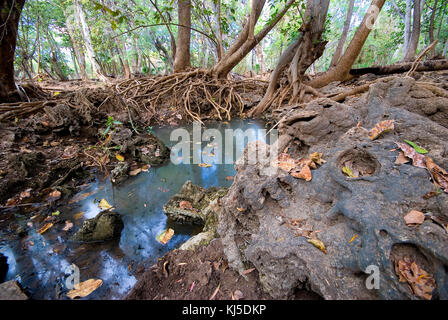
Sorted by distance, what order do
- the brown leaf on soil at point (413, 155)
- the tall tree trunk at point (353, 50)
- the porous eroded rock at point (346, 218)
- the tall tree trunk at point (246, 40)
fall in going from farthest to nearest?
the tall tree trunk at point (246, 40)
the tall tree trunk at point (353, 50)
the brown leaf on soil at point (413, 155)
the porous eroded rock at point (346, 218)

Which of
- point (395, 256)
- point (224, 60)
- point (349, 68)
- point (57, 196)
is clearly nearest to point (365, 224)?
point (395, 256)

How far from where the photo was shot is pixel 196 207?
254 cm

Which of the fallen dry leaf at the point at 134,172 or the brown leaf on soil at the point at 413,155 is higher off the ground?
the brown leaf on soil at the point at 413,155

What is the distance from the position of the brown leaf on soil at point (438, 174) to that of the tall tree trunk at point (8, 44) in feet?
21.9

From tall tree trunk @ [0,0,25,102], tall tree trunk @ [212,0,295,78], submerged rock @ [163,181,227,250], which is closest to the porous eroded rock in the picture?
submerged rock @ [163,181,227,250]

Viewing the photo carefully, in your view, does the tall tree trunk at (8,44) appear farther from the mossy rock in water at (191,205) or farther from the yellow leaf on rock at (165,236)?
the yellow leaf on rock at (165,236)

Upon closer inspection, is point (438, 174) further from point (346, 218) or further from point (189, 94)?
point (189, 94)

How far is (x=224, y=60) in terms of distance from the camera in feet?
23.6

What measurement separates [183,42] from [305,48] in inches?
175

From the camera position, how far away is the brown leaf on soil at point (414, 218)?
3.66 feet

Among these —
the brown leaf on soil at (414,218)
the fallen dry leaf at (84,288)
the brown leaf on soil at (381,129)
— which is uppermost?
the brown leaf on soil at (381,129)

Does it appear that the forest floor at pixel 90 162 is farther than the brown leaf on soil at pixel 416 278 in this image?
Yes

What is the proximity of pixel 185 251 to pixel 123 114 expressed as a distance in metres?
5.31

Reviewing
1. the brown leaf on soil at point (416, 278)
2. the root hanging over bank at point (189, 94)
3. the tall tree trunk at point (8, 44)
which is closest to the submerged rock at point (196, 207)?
the brown leaf on soil at point (416, 278)
